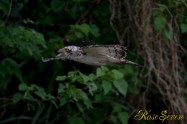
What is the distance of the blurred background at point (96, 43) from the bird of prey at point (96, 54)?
0.97 meters

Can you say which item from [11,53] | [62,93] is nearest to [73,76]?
[62,93]

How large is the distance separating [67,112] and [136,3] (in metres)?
0.68

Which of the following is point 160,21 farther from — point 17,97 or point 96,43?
point 17,97

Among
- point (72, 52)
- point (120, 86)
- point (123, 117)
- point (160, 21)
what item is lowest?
point (123, 117)

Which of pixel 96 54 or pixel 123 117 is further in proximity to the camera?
pixel 123 117

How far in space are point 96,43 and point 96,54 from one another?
1406mm

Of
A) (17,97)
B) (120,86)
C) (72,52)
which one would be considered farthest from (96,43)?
(72,52)

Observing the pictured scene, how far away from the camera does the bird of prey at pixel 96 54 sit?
1.16 m

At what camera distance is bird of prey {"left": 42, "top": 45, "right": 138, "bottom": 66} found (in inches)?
45.6

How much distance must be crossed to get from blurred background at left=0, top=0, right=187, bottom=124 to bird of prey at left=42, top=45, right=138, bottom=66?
38.2 inches

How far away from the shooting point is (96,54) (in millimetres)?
1165

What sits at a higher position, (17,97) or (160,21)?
(160,21)

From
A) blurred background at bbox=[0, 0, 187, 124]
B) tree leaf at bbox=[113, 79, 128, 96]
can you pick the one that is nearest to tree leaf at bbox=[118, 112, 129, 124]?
blurred background at bbox=[0, 0, 187, 124]

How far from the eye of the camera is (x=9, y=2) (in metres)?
2.48
